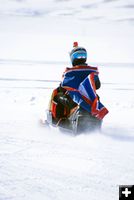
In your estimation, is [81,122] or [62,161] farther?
[81,122]

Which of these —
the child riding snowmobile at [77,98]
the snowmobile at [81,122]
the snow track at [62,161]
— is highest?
the child riding snowmobile at [77,98]

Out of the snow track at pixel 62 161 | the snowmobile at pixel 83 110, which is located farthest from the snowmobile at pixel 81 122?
the snow track at pixel 62 161

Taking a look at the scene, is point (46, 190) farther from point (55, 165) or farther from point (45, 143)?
point (45, 143)

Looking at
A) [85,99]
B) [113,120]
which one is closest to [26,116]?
[113,120]

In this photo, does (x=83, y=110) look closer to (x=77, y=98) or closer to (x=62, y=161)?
(x=77, y=98)

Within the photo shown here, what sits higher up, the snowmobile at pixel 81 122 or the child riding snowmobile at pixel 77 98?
the child riding snowmobile at pixel 77 98

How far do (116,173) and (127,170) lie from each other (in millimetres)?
156

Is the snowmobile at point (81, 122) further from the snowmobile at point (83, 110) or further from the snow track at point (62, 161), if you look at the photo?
the snow track at point (62, 161)

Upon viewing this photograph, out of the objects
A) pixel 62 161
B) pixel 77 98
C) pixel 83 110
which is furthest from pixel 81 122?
pixel 62 161

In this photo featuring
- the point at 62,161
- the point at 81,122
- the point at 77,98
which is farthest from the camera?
the point at 77,98

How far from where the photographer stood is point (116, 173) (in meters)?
4.19

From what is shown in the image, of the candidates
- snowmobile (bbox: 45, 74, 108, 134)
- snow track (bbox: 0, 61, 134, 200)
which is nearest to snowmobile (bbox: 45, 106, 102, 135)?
snowmobile (bbox: 45, 74, 108, 134)

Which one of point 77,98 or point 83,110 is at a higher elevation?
point 77,98

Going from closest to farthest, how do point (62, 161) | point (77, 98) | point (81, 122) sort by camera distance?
point (62, 161)
point (81, 122)
point (77, 98)
